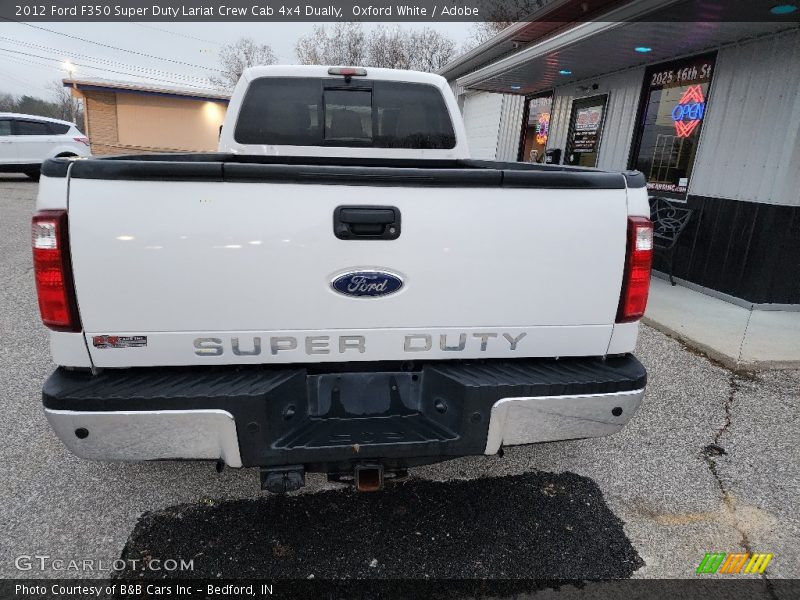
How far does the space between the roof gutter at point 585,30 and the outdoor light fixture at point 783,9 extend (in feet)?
3.05

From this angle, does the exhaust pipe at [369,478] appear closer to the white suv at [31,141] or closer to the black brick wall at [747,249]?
the black brick wall at [747,249]

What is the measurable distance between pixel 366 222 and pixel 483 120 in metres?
15.4

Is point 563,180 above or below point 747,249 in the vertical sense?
above

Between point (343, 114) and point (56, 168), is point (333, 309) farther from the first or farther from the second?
point (343, 114)

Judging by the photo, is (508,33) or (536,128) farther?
(508,33)

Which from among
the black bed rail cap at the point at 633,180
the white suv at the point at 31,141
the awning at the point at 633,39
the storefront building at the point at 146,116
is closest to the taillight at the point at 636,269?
the black bed rail cap at the point at 633,180

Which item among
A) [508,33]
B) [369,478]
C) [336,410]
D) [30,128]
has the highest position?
[508,33]

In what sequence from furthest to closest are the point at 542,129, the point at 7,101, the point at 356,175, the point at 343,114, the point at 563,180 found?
the point at 7,101, the point at 542,129, the point at 343,114, the point at 563,180, the point at 356,175

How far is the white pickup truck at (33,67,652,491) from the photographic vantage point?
70.5 inches

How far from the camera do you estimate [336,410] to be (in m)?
2.07

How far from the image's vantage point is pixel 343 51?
4244 cm

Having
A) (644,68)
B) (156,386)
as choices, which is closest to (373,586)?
(156,386)

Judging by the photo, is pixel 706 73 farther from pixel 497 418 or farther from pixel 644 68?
pixel 497 418

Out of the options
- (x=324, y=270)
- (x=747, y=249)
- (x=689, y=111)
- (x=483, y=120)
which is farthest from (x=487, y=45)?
(x=324, y=270)
